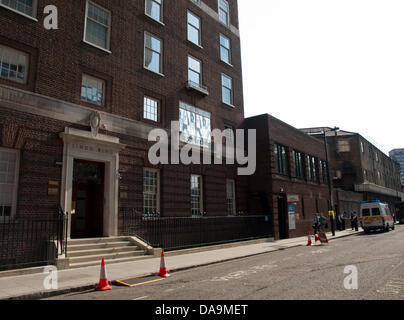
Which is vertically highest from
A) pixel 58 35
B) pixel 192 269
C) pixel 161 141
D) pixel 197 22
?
pixel 197 22

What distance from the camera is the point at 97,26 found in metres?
15.4

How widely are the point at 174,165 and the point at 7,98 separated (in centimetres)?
843

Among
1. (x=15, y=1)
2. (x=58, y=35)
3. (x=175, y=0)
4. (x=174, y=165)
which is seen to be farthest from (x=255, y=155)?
(x=15, y=1)

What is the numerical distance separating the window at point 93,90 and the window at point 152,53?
3.22m

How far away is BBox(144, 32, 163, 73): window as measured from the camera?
1750 cm

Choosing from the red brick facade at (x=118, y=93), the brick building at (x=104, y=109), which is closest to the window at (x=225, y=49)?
the red brick facade at (x=118, y=93)

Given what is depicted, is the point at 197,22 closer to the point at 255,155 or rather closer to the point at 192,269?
the point at 255,155

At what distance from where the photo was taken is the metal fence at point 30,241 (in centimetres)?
1054

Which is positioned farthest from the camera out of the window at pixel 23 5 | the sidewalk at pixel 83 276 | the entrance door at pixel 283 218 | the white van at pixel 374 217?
the white van at pixel 374 217

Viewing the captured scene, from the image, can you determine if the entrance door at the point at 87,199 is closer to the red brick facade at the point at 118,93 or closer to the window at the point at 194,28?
the red brick facade at the point at 118,93

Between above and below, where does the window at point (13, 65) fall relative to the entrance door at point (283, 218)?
above

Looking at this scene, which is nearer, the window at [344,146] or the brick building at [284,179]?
the brick building at [284,179]

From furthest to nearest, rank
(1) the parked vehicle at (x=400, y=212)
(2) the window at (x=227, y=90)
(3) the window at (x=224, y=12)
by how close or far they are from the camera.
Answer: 1. (1) the parked vehicle at (x=400, y=212)
2. (3) the window at (x=224, y=12)
3. (2) the window at (x=227, y=90)
